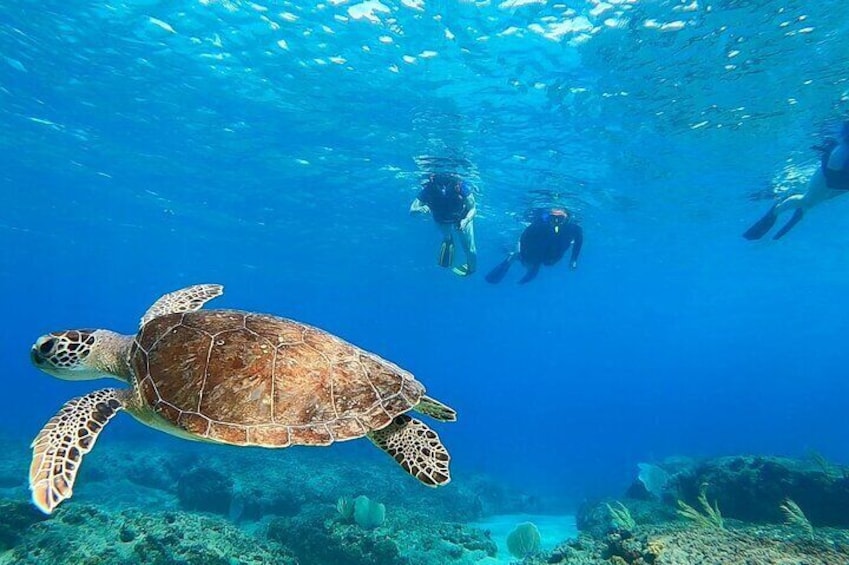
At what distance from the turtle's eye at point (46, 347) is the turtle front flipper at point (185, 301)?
1.04 meters

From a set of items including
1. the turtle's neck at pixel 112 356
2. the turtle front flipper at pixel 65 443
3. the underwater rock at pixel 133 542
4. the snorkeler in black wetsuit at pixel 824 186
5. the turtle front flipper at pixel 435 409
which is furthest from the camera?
the snorkeler in black wetsuit at pixel 824 186

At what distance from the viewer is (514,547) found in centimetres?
869

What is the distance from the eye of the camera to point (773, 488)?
7902 millimetres

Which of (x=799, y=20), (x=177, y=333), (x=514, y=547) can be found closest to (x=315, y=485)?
(x=514, y=547)

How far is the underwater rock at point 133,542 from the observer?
5.71 metres

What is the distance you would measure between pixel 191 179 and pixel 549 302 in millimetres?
44263

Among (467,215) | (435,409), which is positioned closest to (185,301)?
(435,409)

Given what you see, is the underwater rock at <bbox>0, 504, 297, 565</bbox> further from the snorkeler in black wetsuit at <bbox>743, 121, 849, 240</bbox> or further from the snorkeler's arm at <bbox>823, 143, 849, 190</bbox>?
the snorkeler's arm at <bbox>823, 143, 849, 190</bbox>

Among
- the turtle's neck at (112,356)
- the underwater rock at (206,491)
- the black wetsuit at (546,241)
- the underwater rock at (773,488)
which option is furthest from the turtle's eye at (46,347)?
the black wetsuit at (546,241)

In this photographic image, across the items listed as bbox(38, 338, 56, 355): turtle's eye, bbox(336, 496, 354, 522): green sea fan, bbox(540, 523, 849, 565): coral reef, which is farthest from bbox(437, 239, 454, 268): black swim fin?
bbox(38, 338, 56, 355): turtle's eye

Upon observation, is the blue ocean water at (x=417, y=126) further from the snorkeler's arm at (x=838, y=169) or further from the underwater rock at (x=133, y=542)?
the underwater rock at (x=133, y=542)

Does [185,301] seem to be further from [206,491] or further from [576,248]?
[576,248]

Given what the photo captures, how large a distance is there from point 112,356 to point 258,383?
164 cm

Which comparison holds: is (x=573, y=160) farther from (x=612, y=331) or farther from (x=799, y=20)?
(x=612, y=331)
